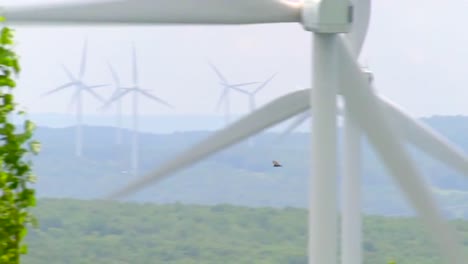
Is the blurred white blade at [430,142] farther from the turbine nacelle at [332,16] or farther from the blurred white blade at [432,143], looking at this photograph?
the turbine nacelle at [332,16]

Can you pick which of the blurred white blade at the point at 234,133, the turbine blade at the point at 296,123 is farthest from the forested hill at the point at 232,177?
the blurred white blade at the point at 234,133

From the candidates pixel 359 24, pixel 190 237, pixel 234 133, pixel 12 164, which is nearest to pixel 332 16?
pixel 234 133

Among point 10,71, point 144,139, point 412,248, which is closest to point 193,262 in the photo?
point 412,248

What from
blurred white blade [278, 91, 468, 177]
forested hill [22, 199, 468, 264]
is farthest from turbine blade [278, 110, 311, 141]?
forested hill [22, 199, 468, 264]

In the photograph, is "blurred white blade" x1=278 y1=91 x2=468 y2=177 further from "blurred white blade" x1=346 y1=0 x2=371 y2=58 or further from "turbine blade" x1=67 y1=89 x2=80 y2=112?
"turbine blade" x1=67 y1=89 x2=80 y2=112

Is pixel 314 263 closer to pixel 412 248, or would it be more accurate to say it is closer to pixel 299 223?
pixel 412 248
